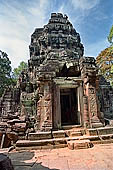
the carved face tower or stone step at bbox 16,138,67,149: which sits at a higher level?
the carved face tower

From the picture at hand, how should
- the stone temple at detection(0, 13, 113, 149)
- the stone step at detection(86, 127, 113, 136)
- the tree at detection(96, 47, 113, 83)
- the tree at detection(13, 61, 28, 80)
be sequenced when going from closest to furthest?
the stone step at detection(86, 127, 113, 136) → the stone temple at detection(0, 13, 113, 149) → the tree at detection(96, 47, 113, 83) → the tree at detection(13, 61, 28, 80)

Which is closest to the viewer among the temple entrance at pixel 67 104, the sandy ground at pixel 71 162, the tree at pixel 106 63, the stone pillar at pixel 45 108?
the sandy ground at pixel 71 162

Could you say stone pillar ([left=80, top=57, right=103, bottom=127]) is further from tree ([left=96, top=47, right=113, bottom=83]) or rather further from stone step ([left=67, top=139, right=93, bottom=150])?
tree ([left=96, top=47, right=113, bottom=83])

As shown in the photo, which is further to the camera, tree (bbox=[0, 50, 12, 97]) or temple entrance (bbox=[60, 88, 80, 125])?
tree (bbox=[0, 50, 12, 97])

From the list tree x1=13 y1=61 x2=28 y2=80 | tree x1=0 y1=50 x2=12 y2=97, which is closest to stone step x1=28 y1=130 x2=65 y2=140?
tree x1=0 y1=50 x2=12 y2=97

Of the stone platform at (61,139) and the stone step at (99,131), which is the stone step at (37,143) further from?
the stone step at (99,131)

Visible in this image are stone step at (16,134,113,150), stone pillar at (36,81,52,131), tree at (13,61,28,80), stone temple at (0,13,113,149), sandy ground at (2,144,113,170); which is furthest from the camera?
tree at (13,61,28,80)

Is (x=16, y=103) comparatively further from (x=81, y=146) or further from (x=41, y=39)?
(x=81, y=146)

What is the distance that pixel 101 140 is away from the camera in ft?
16.2

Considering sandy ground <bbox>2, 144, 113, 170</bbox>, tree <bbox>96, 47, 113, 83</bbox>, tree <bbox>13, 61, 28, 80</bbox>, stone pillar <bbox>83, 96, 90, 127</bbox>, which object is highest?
tree <bbox>13, 61, 28, 80</bbox>

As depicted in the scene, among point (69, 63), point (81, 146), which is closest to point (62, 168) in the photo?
point (81, 146)

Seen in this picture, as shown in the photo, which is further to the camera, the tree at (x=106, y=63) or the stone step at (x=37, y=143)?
the tree at (x=106, y=63)

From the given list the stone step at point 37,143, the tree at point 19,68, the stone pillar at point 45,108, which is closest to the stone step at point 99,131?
the stone step at point 37,143

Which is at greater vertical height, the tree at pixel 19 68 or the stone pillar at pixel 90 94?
the tree at pixel 19 68
